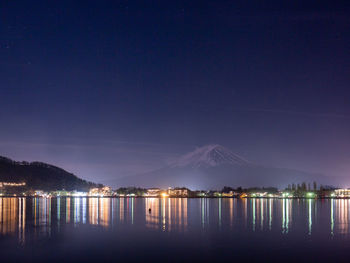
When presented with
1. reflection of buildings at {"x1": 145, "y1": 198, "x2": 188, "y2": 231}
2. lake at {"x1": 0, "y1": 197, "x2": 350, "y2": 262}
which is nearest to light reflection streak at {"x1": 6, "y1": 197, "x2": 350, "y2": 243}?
reflection of buildings at {"x1": 145, "y1": 198, "x2": 188, "y2": 231}

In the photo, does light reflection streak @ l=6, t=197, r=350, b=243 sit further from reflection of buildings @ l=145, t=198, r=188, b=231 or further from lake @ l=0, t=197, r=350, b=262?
lake @ l=0, t=197, r=350, b=262

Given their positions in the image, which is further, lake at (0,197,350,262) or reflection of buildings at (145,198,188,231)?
reflection of buildings at (145,198,188,231)

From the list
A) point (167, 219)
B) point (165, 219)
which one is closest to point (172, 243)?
point (167, 219)

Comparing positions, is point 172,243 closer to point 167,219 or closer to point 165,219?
point 167,219

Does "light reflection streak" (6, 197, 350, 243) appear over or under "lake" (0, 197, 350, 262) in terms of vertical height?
under

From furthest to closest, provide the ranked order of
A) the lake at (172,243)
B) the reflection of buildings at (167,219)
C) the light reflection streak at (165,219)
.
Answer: the reflection of buildings at (167,219), the light reflection streak at (165,219), the lake at (172,243)

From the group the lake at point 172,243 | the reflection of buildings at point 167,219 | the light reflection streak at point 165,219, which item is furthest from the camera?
the reflection of buildings at point 167,219

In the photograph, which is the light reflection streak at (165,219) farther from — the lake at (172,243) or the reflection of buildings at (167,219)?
the lake at (172,243)

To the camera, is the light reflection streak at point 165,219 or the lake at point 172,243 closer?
the lake at point 172,243

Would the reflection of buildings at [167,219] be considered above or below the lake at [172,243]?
below

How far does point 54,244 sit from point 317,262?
18.0 meters

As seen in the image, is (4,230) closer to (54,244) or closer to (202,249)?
(54,244)

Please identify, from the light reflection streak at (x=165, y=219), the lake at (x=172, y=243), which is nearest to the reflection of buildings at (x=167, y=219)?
the light reflection streak at (x=165, y=219)

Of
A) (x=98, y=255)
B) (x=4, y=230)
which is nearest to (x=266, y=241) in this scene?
(x=98, y=255)
